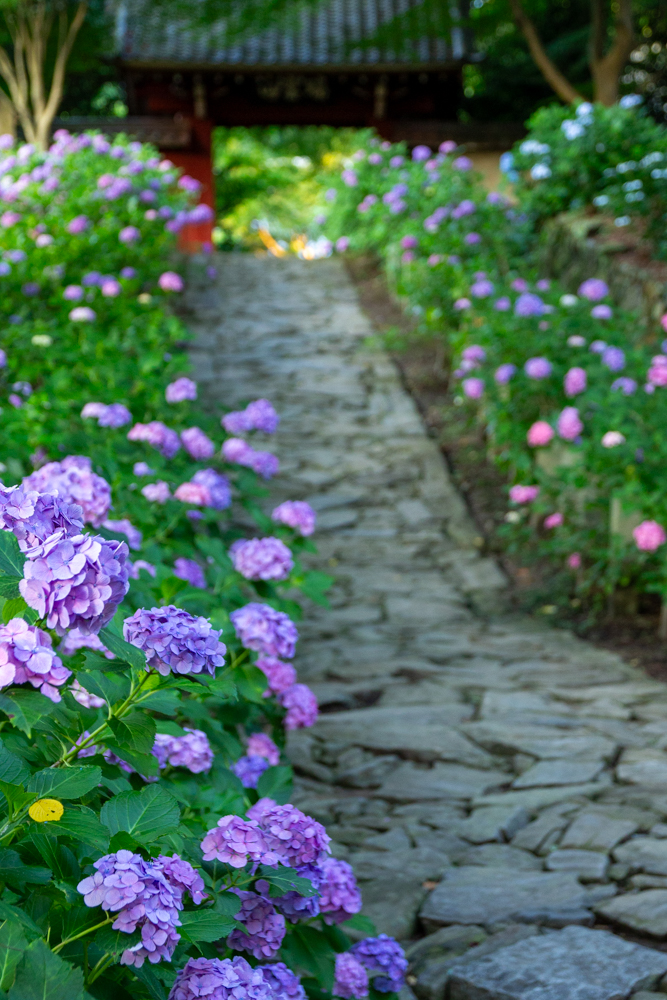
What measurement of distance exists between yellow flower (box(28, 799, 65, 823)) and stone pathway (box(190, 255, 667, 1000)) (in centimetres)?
117

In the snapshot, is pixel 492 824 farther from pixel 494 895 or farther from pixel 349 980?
pixel 349 980

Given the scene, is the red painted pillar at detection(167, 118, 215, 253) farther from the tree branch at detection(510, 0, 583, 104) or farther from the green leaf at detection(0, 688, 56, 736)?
the green leaf at detection(0, 688, 56, 736)

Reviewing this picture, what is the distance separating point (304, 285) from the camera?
10.7 m

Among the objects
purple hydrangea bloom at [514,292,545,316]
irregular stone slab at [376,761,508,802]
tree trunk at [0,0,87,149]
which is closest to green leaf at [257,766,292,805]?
irregular stone slab at [376,761,508,802]

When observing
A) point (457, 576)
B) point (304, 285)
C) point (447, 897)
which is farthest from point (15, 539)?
point (304, 285)

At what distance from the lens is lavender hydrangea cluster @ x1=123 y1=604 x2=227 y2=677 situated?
3.75 feet

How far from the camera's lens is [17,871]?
1048 mm

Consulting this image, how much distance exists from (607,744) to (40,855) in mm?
2440

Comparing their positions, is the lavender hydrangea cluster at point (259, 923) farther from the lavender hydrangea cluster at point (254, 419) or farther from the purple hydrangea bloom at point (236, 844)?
the lavender hydrangea cluster at point (254, 419)

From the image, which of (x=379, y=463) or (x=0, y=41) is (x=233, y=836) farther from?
(x=0, y=41)

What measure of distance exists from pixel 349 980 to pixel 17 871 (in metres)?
0.75

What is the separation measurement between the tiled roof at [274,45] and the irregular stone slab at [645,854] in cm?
1252

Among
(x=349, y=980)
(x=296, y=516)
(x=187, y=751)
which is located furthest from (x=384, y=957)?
(x=296, y=516)

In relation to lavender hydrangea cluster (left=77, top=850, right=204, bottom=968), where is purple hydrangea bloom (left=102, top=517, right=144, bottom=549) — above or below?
below
